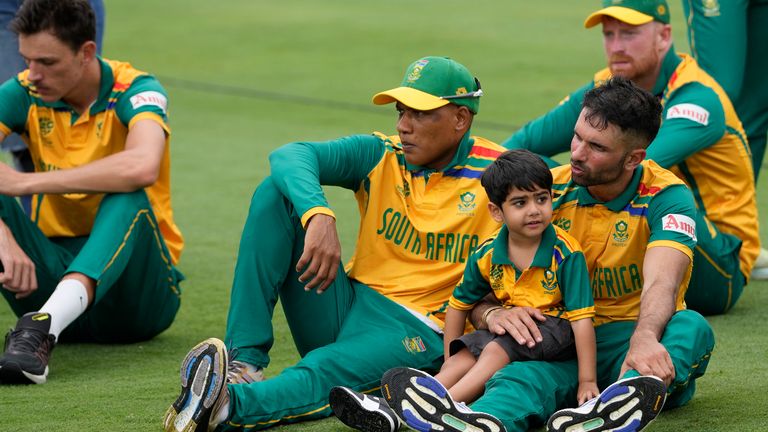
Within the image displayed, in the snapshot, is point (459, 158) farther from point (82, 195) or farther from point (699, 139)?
point (82, 195)

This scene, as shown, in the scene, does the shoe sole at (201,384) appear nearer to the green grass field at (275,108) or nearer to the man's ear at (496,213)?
the green grass field at (275,108)

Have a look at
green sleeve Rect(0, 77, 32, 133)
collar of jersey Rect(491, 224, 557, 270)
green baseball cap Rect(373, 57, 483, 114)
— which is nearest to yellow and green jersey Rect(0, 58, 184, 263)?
green sleeve Rect(0, 77, 32, 133)

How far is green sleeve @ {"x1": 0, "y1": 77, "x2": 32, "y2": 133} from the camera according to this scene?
5094mm

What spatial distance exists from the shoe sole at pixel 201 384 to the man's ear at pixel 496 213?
939 mm

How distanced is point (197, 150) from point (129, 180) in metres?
5.21

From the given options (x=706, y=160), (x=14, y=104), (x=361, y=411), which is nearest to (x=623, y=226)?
(x=361, y=411)

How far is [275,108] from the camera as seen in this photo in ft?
39.2

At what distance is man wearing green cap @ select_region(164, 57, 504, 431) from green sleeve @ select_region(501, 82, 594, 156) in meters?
1.45

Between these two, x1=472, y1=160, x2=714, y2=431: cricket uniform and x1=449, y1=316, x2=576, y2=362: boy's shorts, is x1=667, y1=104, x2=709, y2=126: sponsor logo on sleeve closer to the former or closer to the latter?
x1=472, y1=160, x2=714, y2=431: cricket uniform

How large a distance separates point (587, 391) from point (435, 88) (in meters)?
1.12

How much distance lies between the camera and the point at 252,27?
16422mm

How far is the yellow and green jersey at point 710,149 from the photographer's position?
17.8ft

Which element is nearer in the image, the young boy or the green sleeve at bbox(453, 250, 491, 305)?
the young boy

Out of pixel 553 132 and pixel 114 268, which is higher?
pixel 553 132
